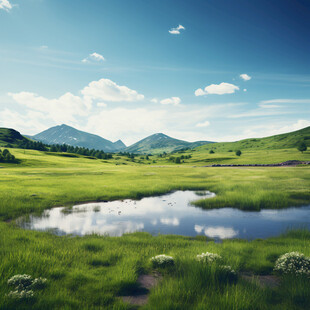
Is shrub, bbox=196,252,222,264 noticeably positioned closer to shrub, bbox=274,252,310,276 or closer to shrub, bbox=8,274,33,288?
shrub, bbox=274,252,310,276

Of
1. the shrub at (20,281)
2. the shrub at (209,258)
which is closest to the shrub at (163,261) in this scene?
the shrub at (209,258)

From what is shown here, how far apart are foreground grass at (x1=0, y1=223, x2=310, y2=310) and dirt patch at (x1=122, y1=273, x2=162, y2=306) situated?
1.06 ft

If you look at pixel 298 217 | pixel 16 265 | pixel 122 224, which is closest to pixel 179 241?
pixel 122 224

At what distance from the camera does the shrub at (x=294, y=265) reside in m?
9.18

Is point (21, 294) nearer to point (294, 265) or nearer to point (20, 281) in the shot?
point (20, 281)

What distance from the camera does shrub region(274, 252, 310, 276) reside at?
30.1 ft

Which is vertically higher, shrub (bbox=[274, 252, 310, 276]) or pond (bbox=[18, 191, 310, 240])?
shrub (bbox=[274, 252, 310, 276])

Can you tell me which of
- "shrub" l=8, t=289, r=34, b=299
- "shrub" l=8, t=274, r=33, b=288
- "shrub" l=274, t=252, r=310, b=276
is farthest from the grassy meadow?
"shrub" l=274, t=252, r=310, b=276

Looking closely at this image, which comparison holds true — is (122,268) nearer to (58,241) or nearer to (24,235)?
(58,241)

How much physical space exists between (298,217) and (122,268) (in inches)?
825

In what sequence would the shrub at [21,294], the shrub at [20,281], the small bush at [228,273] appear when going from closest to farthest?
the shrub at [21,294] < the shrub at [20,281] < the small bush at [228,273]

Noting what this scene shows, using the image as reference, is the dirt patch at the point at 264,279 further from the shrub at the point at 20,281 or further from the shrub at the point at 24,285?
the shrub at the point at 20,281

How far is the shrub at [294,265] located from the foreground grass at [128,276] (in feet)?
1.74

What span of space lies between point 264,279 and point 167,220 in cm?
1270
